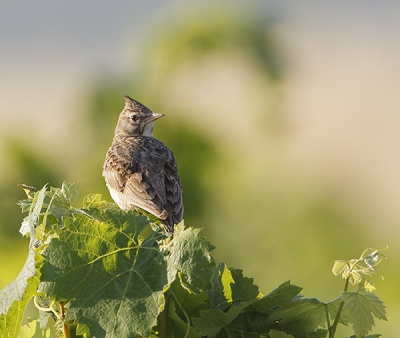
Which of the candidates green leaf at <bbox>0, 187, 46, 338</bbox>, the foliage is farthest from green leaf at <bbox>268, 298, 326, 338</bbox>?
green leaf at <bbox>0, 187, 46, 338</bbox>

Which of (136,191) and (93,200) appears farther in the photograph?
(136,191)

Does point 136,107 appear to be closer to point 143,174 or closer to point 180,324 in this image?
point 143,174

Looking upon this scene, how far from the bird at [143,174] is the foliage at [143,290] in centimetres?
149

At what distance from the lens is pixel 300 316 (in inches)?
27.1

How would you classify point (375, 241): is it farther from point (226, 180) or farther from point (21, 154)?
point (21, 154)

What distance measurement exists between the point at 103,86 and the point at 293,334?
315cm

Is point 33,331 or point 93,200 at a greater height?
point 93,200

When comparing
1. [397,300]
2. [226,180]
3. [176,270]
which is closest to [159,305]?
[176,270]

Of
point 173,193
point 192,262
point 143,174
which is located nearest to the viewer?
point 192,262

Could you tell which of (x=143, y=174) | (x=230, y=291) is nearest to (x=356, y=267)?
(x=230, y=291)

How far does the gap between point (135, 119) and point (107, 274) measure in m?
2.66

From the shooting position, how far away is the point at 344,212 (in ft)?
11.5

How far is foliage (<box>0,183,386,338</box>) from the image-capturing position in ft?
2.03

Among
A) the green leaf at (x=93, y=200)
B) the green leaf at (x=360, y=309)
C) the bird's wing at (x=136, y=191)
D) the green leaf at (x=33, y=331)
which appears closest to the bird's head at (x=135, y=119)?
the bird's wing at (x=136, y=191)
